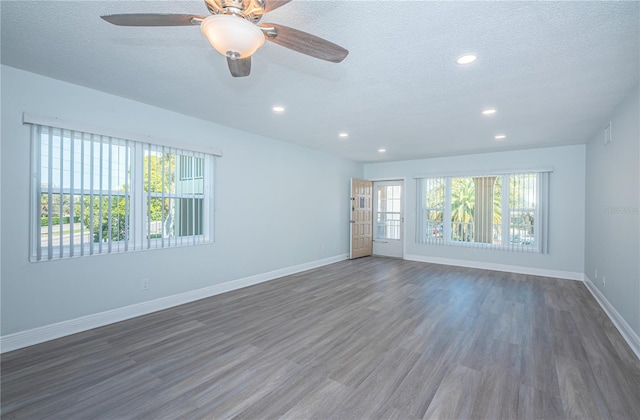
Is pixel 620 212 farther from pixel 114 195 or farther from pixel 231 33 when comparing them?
pixel 114 195

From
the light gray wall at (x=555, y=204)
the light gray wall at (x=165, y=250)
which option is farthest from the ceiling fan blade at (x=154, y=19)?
the light gray wall at (x=555, y=204)

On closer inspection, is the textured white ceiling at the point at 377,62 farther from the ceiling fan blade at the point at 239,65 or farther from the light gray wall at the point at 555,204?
the light gray wall at the point at 555,204

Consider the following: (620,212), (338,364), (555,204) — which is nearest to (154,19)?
(338,364)

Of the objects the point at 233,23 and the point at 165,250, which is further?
the point at 165,250

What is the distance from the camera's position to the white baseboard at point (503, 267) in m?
5.17

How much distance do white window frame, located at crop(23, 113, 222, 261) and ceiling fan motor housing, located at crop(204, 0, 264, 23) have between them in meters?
2.42

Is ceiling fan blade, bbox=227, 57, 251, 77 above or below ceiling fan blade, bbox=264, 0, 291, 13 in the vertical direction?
below

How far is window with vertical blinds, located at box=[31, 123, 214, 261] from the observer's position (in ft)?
8.93

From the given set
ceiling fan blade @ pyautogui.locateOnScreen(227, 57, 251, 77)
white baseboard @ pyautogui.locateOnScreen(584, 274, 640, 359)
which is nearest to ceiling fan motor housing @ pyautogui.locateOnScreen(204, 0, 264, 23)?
ceiling fan blade @ pyautogui.locateOnScreen(227, 57, 251, 77)

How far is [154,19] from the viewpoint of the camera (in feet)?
4.74

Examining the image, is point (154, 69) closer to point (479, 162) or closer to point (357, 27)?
point (357, 27)

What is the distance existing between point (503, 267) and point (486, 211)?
1.18 meters

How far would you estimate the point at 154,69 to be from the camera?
2.53 m

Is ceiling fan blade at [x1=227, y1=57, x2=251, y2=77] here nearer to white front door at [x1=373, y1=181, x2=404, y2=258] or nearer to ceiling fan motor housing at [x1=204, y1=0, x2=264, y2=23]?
ceiling fan motor housing at [x1=204, y1=0, x2=264, y2=23]
